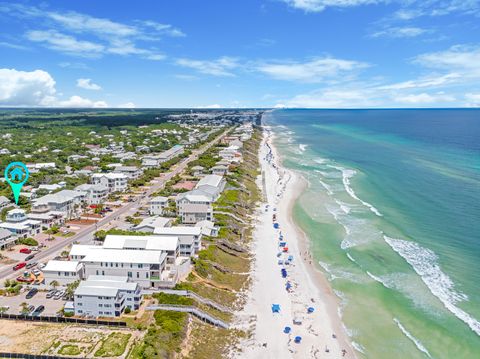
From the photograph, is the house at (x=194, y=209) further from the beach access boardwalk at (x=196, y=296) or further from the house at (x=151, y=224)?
the beach access boardwalk at (x=196, y=296)

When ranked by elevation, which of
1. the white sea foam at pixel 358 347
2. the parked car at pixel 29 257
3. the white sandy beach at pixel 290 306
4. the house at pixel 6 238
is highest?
the house at pixel 6 238

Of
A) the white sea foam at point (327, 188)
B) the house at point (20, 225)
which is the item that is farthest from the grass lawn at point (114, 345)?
the white sea foam at point (327, 188)

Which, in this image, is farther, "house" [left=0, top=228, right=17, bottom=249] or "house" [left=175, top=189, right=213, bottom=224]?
"house" [left=175, top=189, right=213, bottom=224]

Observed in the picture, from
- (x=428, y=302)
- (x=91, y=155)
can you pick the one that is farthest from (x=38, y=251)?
(x=91, y=155)

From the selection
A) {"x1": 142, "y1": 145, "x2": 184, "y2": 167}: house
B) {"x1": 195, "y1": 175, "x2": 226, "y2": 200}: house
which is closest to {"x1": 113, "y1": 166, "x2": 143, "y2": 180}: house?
{"x1": 142, "y1": 145, "x2": 184, "y2": 167}: house

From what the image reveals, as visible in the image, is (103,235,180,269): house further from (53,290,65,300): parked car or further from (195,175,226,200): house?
(195,175,226,200): house

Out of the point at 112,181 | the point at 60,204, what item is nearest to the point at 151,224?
the point at 60,204

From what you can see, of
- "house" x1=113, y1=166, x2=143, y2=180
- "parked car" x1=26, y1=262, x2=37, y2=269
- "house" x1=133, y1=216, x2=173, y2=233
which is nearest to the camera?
"parked car" x1=26, y1=262, x2=37, y2=269

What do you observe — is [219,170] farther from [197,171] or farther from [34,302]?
[34,302]
